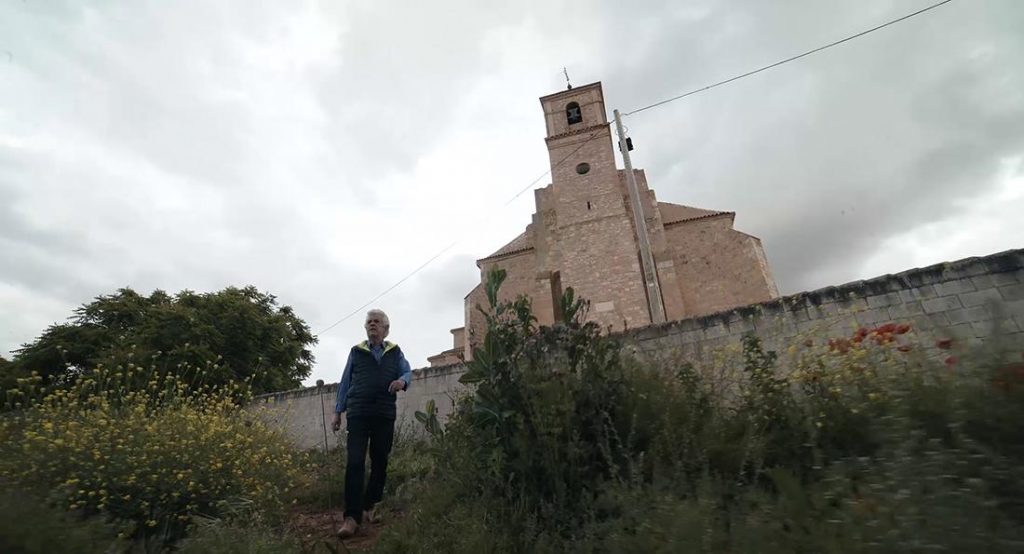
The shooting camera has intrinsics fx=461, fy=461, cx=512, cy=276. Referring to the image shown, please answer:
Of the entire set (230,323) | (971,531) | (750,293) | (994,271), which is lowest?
(971,531)

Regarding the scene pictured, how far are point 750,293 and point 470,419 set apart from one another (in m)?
16.4

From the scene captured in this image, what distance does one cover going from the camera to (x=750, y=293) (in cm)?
1698

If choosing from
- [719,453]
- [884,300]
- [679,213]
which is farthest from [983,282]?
[679,213]

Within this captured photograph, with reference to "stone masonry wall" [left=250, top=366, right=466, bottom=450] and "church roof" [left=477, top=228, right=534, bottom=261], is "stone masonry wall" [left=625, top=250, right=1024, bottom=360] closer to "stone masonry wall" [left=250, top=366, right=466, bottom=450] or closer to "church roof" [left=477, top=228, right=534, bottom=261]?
"stone masonry wall" [left=250, top=366, right=466, bottom=450]

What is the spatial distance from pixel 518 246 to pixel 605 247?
4872 mm

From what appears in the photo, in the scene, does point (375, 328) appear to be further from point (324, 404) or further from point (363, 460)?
point (324, 404)

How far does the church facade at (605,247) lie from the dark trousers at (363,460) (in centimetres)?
1216

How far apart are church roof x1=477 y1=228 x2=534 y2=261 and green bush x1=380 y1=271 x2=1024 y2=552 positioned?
55.9 ft

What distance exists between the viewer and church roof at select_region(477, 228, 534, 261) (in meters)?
21.0

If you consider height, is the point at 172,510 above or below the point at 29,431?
below

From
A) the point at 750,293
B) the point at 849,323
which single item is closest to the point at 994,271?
the point at 849,323

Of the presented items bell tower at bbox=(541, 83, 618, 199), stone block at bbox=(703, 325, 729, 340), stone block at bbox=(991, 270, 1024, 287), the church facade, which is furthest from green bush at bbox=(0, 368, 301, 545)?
bell tower at bbox=(541, 83, 618, 199)

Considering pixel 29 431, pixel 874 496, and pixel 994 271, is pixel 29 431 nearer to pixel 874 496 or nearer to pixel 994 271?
pixel 874 496

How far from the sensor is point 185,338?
15195 mm
